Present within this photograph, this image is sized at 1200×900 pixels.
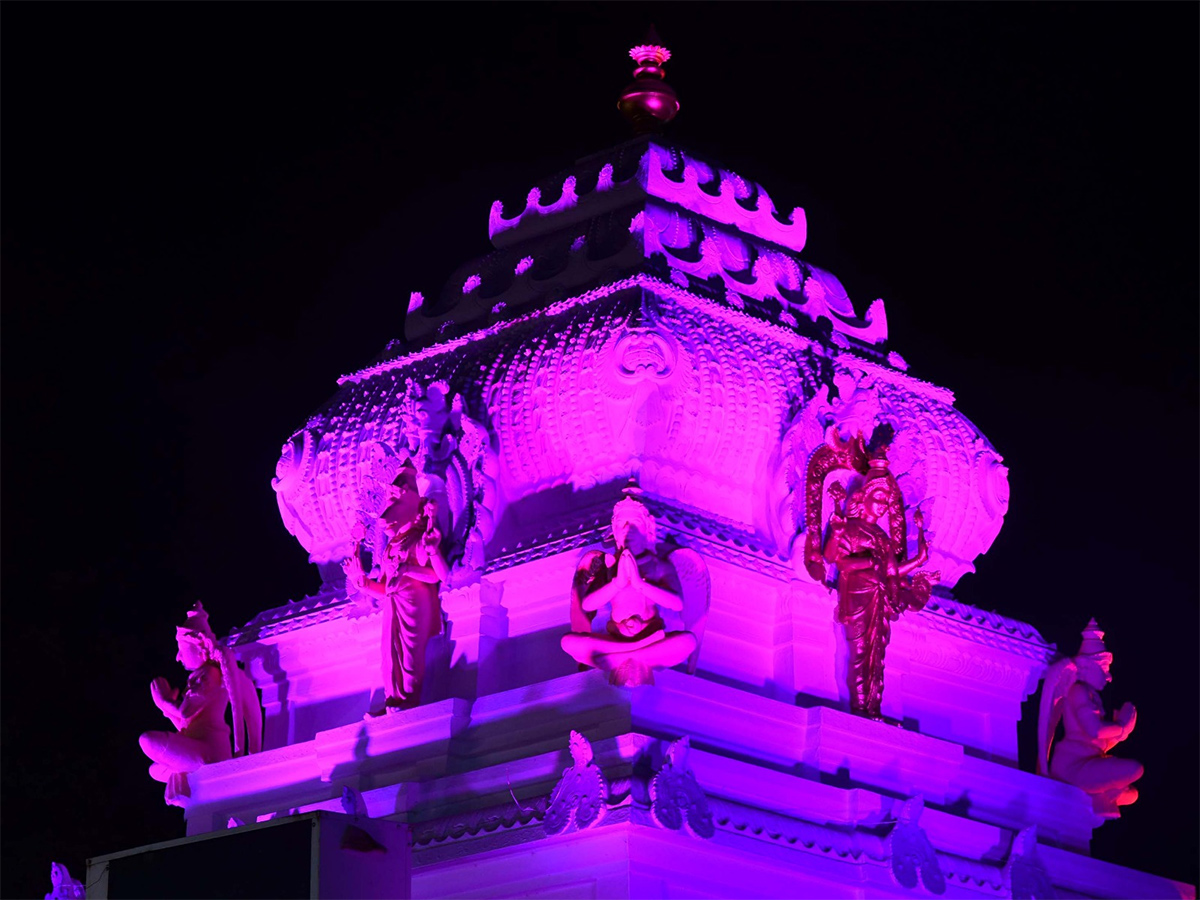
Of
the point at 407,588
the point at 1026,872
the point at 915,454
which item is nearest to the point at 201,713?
the point at 407,588

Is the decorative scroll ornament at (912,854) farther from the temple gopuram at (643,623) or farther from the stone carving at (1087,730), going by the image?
the stone carving at (1087,730)

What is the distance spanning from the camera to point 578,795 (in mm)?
20344

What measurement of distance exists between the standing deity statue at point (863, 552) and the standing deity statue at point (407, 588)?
134 inches

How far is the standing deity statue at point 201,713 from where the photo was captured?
77.8 ft

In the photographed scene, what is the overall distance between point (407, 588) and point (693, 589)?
2593mm

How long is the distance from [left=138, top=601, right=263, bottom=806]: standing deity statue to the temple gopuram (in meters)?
0.04

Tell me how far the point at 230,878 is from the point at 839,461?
6998 mm

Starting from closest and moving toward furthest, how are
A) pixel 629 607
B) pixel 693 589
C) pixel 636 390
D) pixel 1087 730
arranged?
pixel 629 607
pixel 693 589
pixel 636 390
pixel 1087 730

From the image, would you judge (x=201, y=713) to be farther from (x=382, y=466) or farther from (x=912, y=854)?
(x=912, y=854)

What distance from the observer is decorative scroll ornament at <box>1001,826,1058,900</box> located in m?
22.8

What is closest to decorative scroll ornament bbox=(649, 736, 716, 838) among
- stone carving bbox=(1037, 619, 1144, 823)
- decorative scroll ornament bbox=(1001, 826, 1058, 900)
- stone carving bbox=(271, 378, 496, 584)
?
stone carving bbox=(271, 378, 496, 584)

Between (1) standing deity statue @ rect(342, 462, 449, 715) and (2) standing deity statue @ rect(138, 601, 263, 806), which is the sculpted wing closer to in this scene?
(1) standing deity statue @ rect(342, 462, 449, 715)

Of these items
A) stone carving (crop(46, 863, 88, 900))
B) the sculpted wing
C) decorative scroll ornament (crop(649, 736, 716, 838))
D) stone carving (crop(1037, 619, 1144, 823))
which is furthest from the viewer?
stone carving (crop(1037, 619, 1144, 823))

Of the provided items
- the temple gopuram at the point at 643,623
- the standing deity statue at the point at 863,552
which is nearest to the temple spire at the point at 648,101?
the temple gopuram at the point at 643,623
